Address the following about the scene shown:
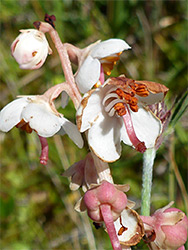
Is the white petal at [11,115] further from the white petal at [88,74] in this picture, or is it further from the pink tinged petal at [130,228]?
the pink tinged petal at [130,228]

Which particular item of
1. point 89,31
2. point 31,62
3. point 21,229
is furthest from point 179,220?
point 89,31

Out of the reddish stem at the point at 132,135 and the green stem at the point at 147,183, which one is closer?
the reddish stem at the point at 132,135

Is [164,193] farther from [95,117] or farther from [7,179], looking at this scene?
[95,117]

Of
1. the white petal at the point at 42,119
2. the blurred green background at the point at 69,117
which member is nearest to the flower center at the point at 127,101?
the white petal at the point at 42,119

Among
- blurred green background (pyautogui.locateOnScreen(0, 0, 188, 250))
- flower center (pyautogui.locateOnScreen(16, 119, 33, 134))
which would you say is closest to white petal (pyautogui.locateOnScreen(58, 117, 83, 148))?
flower center (pyautogui.locateOnScreen(16, 119, 33, 134))

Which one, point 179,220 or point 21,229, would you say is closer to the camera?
point 179,220

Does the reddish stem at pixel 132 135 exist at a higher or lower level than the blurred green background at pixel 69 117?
higher

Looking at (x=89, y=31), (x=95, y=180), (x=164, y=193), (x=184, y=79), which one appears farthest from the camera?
(x=89, y=31)
